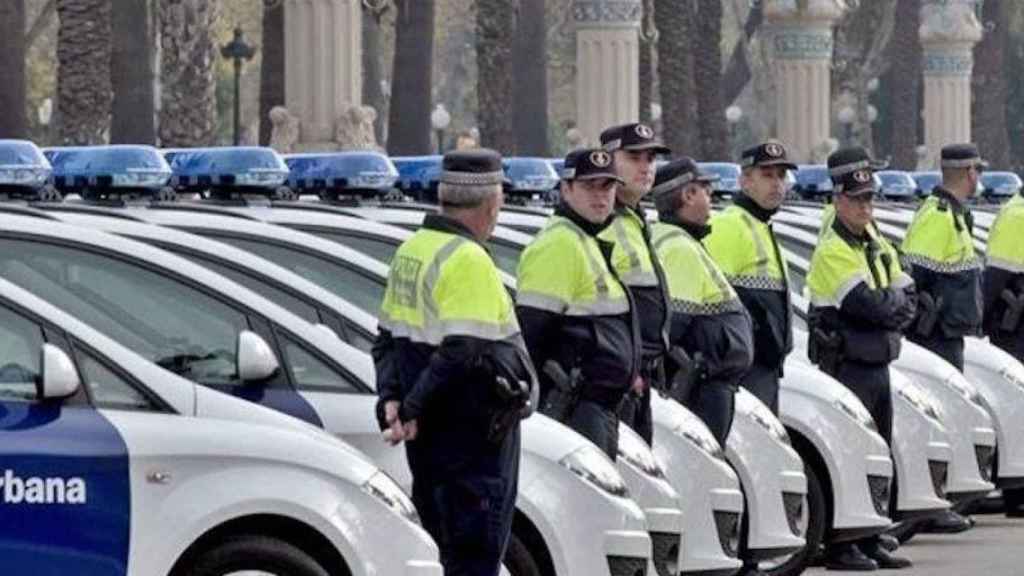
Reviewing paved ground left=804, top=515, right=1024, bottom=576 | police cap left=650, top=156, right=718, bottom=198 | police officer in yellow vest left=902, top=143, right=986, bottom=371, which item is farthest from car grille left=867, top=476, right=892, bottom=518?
police officer in yellow vest left=902, top=143, right=986, bottom=371

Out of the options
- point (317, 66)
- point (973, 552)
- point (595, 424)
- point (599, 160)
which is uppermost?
point (317, 66)

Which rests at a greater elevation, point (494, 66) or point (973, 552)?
point (494, 66)

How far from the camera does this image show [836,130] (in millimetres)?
72312

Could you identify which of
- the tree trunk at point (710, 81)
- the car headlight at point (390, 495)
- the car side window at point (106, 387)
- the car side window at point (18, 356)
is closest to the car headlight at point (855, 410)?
the car headlight at point (390, 495)

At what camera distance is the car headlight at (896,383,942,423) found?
58.7ft

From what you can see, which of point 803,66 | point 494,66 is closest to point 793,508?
point 494,66

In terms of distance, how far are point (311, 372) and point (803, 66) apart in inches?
1686

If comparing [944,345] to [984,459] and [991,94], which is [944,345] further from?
[991,94]

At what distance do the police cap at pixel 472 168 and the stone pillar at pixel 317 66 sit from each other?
23.1m

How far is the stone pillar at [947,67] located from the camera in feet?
192

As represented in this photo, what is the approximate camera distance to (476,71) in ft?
166

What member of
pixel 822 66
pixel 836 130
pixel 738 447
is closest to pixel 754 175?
pixel 738 447

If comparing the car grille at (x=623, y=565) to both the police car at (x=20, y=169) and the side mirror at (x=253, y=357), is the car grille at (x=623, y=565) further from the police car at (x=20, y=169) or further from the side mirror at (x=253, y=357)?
the police car at (x=20, y=169)

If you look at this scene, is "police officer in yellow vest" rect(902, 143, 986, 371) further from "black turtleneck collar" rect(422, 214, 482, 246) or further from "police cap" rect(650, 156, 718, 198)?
"black turtleneck collar" rect(422, 214, 482, 246)
